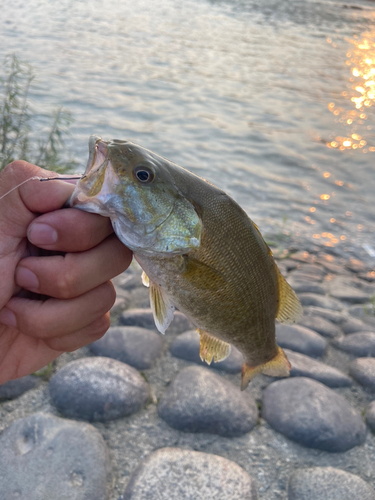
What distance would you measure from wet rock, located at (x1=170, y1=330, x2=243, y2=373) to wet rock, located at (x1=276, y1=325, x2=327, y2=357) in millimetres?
555

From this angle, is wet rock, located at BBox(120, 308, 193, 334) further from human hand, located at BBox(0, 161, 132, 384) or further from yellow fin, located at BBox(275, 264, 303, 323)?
human hand, located at BBox(0, 161, 132, 384)

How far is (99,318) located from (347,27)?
29216 millimetres

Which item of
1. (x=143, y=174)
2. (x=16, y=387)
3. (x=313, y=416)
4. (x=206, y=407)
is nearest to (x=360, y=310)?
(x=313, y=416)

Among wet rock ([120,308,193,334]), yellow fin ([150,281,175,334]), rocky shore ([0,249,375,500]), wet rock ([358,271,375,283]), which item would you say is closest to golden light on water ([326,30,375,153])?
wet rock ([358,271,375,283])

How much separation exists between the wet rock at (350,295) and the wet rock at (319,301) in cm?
23

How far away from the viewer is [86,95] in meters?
12.4

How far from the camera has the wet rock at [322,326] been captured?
4.55 metres

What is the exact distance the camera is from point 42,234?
1831mm

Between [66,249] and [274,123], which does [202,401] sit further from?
[274,123]

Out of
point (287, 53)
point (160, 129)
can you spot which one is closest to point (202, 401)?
point (160, 129)

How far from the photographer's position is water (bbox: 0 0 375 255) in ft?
30.4

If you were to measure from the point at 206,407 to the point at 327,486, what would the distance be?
2.84ft

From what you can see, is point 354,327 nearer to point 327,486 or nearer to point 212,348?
point 327,486

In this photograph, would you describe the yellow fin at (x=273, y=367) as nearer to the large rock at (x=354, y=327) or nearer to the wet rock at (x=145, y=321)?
the wet rock at (x=145, y=321)
